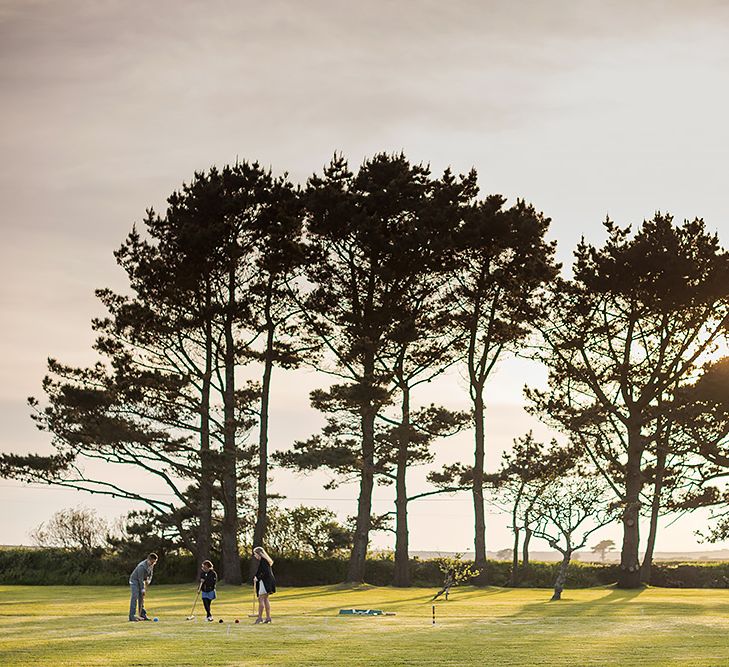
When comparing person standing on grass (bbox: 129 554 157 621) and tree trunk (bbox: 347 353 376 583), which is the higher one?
tree trunk (bbox: 347 353 376 583)

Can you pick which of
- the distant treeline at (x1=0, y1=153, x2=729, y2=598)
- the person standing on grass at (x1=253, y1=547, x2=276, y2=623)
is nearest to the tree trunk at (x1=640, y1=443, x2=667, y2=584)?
the distant treeline at (x1=0, y1=153, x2=729, y2=598)

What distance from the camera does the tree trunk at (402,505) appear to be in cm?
4700

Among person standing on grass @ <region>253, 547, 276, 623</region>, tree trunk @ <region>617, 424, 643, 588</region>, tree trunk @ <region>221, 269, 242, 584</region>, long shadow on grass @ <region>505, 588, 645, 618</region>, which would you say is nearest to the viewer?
person standing on grass @ <region>253, 547, 276, 623</region>

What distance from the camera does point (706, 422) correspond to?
4112 cm

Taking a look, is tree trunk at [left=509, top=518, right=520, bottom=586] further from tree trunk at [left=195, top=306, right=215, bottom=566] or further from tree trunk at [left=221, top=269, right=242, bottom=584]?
tree trunk at [left=195, top=306, right=215, bottom=566]

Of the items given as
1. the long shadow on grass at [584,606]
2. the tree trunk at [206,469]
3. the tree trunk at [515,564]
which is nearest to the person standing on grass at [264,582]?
the long shadow on grass at [584,606]

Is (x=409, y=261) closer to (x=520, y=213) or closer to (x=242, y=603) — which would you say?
(x=520, y=213)

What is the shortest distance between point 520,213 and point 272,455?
626 inches

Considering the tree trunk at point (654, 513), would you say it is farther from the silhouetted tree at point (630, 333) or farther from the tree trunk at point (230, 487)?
the tree trunk at point (230, 487)

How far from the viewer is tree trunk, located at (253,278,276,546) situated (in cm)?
4703

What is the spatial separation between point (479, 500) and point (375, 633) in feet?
85.8

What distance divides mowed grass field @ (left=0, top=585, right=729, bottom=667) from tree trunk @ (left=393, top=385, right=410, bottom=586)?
10.0m

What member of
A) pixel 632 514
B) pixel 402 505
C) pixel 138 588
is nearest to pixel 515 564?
pixel 402 505

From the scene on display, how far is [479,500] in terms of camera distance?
47.6m
